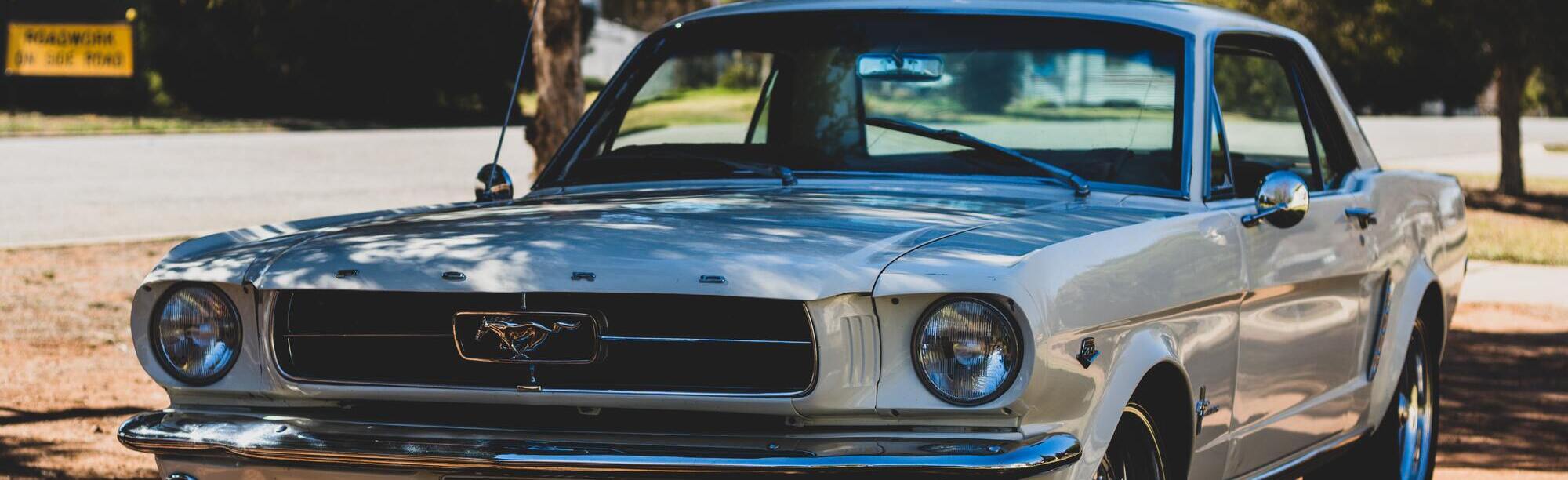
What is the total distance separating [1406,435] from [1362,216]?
0.97 metres

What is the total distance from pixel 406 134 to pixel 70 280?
18.1 m

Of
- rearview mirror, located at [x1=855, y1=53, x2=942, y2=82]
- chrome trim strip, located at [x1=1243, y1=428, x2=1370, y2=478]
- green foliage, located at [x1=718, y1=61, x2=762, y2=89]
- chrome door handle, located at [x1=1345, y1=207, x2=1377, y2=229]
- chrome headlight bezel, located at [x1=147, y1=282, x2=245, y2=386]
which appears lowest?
chrome trim strip, located at [x1=1243, y1=428, x2=1370, y2=478]

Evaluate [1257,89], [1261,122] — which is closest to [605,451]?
[1257,89]

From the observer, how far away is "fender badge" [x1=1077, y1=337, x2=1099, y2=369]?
11.2ft

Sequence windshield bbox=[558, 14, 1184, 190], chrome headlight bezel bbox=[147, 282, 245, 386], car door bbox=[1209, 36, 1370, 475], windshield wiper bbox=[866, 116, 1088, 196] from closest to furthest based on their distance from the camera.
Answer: chrome headlight bezel bbox=[147, 282, 245, 386], car door bbox=[1209, 36, 1370, 475], windshield wiper bbox=[866, 116, 1088, 196], windshield bbox=[558, 14, 1184, 190]

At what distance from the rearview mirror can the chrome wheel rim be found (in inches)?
70.0

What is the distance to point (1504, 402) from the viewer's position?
8.27 meters

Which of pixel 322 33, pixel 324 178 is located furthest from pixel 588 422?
pixel 322 33

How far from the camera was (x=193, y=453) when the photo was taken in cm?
362

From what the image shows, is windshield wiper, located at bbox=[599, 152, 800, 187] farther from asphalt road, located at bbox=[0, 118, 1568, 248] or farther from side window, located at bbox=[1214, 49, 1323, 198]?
asphalt road, located at bbox=[0, 118, 1568, 248]

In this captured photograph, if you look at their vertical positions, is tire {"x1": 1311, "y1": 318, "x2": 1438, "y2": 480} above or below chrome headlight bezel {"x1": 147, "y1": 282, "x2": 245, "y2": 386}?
below

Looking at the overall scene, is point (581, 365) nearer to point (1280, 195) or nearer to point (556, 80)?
point (1280, 195)

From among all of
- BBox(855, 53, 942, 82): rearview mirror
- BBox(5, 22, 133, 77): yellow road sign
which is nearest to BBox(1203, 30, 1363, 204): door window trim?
BBox(855, 53, 942, 82): rearview mirror

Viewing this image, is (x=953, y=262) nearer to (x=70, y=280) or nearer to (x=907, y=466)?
(x=907, y=466)
